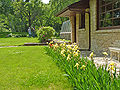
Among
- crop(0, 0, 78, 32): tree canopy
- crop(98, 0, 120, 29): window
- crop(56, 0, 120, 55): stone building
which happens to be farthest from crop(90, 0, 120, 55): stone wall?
crop(0, 0, 78, 32): tree canopy

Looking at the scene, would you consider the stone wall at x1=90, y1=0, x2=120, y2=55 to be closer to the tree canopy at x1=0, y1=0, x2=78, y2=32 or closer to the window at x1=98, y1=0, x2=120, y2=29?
the window at x1=98, y1=0, x2=120, y2=29

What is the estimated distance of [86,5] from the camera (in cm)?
1002

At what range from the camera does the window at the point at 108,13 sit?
25.0ft

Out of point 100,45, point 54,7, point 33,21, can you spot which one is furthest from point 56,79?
point 33,21

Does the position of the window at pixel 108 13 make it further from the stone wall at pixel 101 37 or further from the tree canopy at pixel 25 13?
the tree canopy at pixel 25 13

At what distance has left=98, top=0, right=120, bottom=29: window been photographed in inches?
299

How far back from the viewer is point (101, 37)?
27.1 ft

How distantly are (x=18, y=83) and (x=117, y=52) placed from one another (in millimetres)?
4179

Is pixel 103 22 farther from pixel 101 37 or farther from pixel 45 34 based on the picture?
pixel 45 34

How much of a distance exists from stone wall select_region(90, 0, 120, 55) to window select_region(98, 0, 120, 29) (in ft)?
1.08

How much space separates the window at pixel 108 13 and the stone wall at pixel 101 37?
0.33 meters

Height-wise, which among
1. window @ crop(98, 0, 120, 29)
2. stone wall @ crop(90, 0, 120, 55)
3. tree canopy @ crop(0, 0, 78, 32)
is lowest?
stone wall @ crop(90, 0, 120, 55)

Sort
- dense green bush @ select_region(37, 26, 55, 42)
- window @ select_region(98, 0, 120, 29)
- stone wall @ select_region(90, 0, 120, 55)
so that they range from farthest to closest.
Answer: dense green bush @ select_region(37, 26, 55, 42) < window @ select_region(98, 0, 120, 29) < stone wall @ select_region(90, 0, 120, 55)

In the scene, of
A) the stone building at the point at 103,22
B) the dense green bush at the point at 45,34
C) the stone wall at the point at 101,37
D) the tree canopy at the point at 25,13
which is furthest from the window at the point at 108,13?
the tree canopy at the point at 25,13
